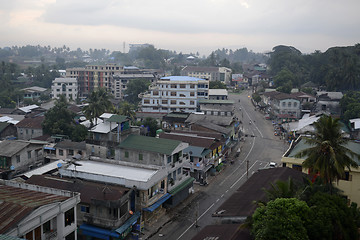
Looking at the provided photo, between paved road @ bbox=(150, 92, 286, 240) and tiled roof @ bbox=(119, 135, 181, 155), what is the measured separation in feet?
19.9

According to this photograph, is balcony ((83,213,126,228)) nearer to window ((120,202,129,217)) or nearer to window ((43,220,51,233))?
window ((120,202,129,217))

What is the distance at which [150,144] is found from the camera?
34.2 metres

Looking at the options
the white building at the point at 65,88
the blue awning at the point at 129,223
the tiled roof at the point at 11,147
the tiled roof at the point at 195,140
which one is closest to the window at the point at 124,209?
the blue awning at the point at 129,223

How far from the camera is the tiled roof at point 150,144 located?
33.0 m

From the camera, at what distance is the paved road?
29156mm

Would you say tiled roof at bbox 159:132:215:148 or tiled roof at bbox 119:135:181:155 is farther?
tiled roof at bbox 159:132:215:148

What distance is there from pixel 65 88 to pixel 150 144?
74.3m

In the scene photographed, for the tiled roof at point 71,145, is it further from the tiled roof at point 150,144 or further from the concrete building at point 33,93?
the concrete building at point 33,93

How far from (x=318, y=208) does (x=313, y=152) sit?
18.5 feet

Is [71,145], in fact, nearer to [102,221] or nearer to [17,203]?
[102,221]

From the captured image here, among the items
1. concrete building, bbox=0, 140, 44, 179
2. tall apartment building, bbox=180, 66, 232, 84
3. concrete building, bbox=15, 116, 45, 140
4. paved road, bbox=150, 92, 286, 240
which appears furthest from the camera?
tall apartment building, bbox=180, 66, 232, 84

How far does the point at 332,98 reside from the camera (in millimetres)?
73500

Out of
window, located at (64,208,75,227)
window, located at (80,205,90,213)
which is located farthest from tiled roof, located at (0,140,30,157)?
window, located at (64,208,75,227)

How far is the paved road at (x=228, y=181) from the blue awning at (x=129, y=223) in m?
2.27
